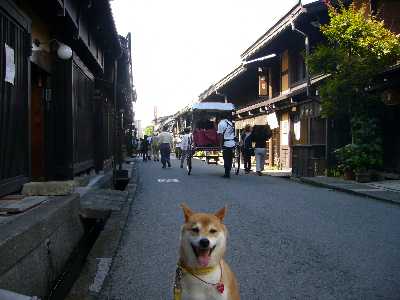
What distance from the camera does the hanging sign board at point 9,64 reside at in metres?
5.89

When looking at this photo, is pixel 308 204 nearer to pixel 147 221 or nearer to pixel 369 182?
pixel 147 221

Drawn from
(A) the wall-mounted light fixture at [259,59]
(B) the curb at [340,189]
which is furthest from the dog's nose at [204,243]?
(A) the wall-mounted light fixture at [259,59]

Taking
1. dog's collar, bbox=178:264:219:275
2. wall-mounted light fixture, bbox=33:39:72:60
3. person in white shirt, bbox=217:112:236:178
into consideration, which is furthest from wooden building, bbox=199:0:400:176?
dog's collar, bbox=178:264:219:275

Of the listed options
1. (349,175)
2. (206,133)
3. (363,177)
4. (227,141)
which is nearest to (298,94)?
(206,133)

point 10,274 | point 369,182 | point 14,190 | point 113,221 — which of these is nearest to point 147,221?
point 113,221

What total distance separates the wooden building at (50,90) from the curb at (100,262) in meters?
1.33

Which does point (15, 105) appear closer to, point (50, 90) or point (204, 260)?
point (50, 90)

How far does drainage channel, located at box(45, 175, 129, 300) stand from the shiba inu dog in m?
1.71

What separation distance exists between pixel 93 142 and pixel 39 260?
1007cm

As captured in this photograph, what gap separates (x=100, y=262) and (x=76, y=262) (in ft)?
1.92

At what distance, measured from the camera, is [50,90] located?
9.27 metres

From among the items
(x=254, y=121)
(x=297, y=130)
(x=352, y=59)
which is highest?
(x=352, y=59)

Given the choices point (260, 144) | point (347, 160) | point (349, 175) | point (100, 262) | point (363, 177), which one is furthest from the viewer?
point (260, 144)

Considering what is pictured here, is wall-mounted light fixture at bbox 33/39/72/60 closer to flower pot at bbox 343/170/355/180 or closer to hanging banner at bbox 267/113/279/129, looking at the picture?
flower pot at bbox 343/170/355/180
